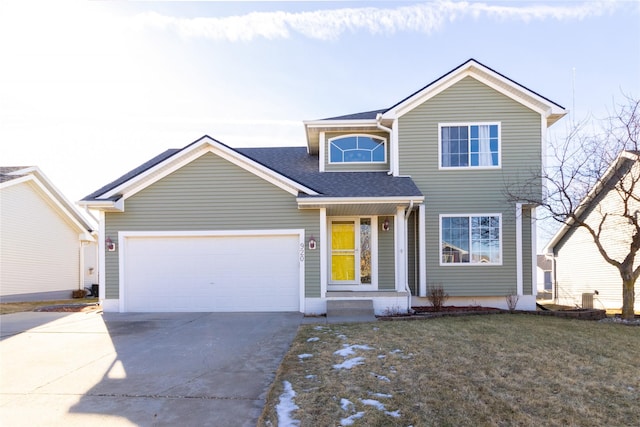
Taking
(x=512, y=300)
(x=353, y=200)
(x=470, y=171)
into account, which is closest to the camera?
(x=353, y=200)

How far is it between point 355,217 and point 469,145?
4.03 m

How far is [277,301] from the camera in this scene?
10.5 m

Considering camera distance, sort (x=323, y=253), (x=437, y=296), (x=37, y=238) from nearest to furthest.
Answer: (x=323, y=253), (x=437, y=296), (x=37, y=238)

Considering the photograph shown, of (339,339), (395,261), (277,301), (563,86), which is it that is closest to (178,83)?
(277,301)

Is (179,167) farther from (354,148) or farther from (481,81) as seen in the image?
(481,81)

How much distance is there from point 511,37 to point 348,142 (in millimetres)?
6153

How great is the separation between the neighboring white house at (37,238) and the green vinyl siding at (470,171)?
15.3 m

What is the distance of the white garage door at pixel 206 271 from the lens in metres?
10.5

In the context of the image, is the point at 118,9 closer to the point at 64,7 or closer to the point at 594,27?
the point at 64,7

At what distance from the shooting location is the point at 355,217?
1152 centimetres

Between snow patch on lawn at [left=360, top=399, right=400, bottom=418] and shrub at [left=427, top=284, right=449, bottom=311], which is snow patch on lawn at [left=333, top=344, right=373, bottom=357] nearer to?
snow patch on lawn at [left=360, top=399, right=400, bottom=418]

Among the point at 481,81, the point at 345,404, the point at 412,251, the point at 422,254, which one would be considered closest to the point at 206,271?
the point at 412,251

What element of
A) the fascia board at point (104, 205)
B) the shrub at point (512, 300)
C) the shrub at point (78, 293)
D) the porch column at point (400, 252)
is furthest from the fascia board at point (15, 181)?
the shrub at point (512, 300)

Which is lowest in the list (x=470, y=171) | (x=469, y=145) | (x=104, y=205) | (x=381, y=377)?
(x=381, y=377)
